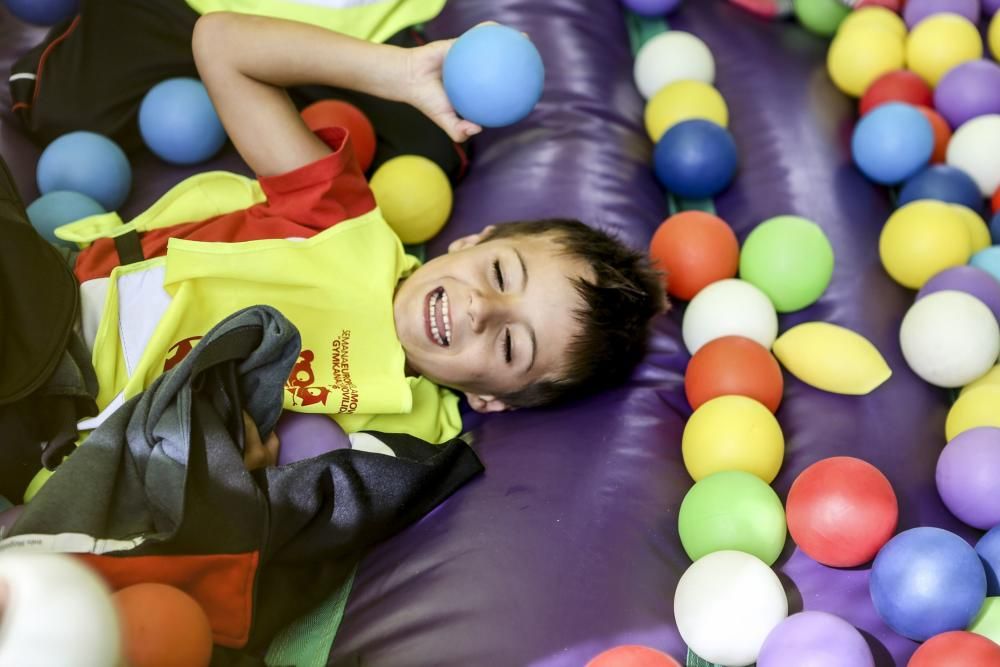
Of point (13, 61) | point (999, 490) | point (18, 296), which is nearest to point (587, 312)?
point (999, 490)

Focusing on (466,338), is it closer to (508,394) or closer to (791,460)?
(508,394)

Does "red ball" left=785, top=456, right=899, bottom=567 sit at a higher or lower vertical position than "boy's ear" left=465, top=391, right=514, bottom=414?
higher

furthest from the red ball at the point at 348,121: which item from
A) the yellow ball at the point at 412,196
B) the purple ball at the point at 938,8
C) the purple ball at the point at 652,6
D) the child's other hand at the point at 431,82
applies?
the purple ball at the point at 938,8

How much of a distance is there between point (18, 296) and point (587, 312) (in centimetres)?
72

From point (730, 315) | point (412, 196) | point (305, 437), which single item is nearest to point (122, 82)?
point (412, 196)

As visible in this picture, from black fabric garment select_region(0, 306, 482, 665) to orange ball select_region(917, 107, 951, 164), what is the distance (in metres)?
1.13

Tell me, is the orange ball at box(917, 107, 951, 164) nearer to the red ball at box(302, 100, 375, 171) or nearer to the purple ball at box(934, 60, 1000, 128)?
the purple ball at box(934, 60, 1000, 128)

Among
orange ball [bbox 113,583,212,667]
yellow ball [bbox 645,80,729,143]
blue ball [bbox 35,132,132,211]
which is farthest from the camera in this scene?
yellow ball [bbox 645,80,729,143]

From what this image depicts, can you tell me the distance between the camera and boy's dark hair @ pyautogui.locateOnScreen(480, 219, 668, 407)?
139cm

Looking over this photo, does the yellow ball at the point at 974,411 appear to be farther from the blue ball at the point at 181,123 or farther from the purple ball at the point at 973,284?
the blue ball at the point at 181,123

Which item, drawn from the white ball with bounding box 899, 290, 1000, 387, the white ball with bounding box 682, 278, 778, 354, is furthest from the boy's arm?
the white ball with bounding box 899, 290, 1000, 387

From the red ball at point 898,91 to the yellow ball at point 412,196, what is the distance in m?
0.82

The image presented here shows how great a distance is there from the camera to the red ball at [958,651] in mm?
958

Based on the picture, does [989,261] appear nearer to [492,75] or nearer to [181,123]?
[492,75]
